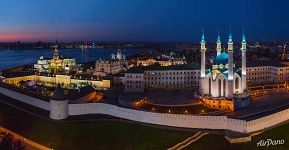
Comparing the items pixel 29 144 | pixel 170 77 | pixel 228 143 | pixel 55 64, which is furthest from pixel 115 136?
pixel 55 64

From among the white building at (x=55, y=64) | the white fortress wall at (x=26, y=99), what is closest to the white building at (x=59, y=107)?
the white fortress wall at (x=26, y=99)

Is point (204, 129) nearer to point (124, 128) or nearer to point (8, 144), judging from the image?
point (124, 128)

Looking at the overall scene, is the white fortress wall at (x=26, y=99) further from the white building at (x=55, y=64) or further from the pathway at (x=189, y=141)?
the white building at (x=55, y=64)

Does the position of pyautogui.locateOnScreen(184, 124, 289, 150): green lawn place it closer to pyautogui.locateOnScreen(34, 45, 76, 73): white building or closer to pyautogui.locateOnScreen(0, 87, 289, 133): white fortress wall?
pyautogui.locateOnScreen(0, 87, 289, 133): white fortress wall

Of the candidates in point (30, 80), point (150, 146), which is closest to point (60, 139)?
point (150, 146)

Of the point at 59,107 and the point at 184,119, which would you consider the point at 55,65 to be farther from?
the point at 184,119

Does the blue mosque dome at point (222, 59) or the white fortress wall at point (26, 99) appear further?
the blue mosque dome at point (222, 59)
